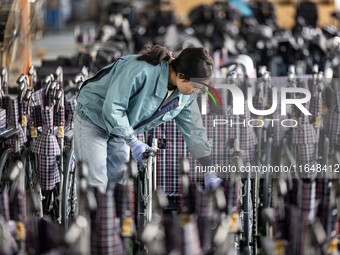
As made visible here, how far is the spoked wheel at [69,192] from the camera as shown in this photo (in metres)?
4.78

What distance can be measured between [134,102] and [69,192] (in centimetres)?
99

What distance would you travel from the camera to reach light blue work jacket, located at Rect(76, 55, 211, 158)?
4.17m

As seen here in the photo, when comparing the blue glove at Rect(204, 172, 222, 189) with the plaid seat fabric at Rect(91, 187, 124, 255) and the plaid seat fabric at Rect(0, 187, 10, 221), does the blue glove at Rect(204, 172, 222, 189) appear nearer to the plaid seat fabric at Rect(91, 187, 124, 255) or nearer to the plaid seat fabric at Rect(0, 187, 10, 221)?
the plaid seat fabric at Rect(91, 187, 124, 255)

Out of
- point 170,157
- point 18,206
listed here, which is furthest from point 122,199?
point 170,157

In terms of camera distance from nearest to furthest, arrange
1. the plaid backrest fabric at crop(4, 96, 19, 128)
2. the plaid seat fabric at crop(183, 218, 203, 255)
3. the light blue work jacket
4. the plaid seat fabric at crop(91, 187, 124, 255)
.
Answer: the plaid seat fabric at crop(183, 218, 203, 255)
the plaid seat fabric at crop(91, 187, 124, 255)
the light blue work jacket
the plaid backrest fabric at crop(4, 96, 19, 128)

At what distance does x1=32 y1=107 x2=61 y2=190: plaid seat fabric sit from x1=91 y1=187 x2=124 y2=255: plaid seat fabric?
67.2 inches

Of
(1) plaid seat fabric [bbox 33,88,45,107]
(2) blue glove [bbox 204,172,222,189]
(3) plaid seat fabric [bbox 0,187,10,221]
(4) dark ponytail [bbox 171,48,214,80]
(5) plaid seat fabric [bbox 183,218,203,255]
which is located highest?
(4) dark ponytail [bbox 171,48,214,80]

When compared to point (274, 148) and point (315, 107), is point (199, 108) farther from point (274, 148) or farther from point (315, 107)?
point (315, 107)

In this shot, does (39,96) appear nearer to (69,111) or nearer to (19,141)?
(69,111)

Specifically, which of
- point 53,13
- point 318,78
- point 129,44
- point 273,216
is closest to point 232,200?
point 273,216

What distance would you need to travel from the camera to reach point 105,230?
3227 mm

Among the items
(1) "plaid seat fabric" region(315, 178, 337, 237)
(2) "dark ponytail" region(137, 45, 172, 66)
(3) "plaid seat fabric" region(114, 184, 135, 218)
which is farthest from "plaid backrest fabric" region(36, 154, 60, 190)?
(1) "plaid seat fabric" region(315, 178, 337, 237)

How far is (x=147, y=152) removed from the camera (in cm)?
436

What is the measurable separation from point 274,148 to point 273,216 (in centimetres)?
154
